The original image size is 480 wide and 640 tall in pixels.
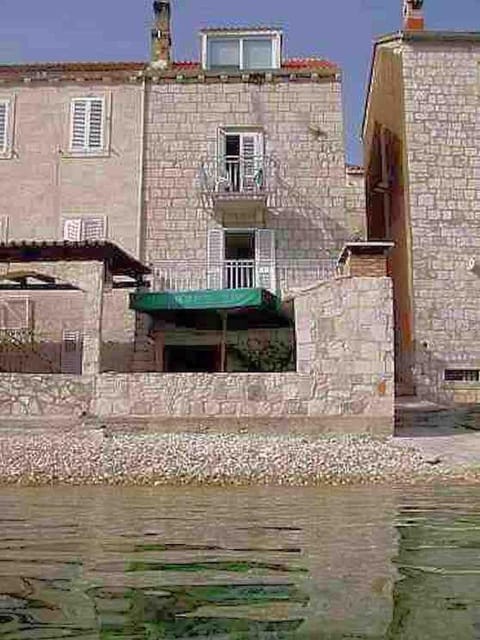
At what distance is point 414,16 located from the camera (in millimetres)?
24359

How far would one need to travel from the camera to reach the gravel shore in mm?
11430

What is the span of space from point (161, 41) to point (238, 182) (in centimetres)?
591

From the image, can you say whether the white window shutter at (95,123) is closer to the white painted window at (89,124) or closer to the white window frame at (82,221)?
the white painted window at (89,124)

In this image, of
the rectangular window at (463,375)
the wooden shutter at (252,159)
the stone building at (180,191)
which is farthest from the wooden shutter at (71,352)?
the rectangular window at (463,375)

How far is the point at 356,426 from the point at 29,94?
1476 cm

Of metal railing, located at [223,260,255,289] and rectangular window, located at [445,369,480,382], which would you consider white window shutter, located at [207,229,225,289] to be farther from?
rectangular window, located at [445,369,480,382]

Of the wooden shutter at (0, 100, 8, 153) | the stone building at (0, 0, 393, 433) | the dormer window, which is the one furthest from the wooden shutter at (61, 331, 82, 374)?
the dormer window

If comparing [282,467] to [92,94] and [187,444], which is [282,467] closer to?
[187,444]

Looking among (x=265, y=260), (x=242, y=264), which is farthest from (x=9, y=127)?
(x=265, y=260)

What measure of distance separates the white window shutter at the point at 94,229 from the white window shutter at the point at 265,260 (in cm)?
442

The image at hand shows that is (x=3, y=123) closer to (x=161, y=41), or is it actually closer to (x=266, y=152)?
(x=161, y=41)

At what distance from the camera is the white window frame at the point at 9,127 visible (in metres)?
23.7

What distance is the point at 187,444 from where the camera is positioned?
44.8 feet

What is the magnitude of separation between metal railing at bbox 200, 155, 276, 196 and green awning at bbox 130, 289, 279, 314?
4.13 m
